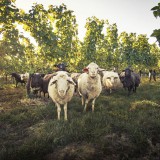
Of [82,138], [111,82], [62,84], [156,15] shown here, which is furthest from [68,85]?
[111,82]

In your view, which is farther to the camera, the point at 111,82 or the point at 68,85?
the point at 111,82

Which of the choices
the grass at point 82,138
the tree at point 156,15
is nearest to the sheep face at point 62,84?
the grass at point 82,138

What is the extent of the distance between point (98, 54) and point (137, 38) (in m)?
20.0

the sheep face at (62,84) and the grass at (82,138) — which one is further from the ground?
the sheep face at (62,84)

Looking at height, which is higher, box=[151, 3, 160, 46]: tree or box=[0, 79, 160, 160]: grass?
box=[151, 3, 160, 46]: tree

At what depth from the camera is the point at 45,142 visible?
679cm

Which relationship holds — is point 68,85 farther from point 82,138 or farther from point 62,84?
point 82,138

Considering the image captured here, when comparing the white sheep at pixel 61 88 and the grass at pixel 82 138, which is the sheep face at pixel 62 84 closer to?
the white sheep at pixel 61 88

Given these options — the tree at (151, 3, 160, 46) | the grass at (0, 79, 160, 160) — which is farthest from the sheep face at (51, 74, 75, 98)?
the tree at (151, 3, 160, 46)

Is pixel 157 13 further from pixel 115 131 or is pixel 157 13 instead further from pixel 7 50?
pixel 7 50

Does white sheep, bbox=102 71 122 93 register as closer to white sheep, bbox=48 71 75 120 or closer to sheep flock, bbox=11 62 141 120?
sheep flock, bbox=11 62 141 120

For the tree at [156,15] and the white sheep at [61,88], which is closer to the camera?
the tree at [156,15]

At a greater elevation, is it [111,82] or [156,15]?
[156,15]

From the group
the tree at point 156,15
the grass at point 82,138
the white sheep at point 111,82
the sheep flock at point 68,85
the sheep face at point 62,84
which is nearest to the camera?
the tree at point 156,15
